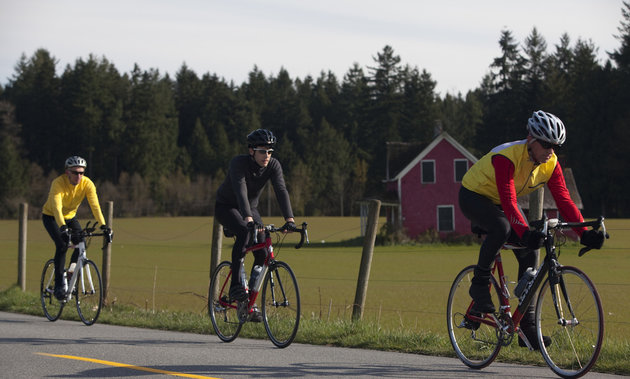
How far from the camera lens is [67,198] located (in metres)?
11.4

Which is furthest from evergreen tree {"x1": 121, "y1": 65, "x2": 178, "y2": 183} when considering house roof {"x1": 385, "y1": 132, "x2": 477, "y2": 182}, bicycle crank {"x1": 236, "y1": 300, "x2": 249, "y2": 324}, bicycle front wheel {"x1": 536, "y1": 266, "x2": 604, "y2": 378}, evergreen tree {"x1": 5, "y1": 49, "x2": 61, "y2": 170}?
bicycle front wheel {"x1": 536, "y1": 266, "x2": 604, "y2": 378}

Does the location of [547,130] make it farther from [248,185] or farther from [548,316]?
[248,185]

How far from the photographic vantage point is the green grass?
8.79m

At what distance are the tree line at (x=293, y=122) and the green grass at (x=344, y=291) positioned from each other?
35.6m

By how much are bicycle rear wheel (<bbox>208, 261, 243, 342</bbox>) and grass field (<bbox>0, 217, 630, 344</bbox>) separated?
340 millimetres

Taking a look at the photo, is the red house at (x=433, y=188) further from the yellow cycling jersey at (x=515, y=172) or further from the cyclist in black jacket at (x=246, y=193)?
the yellow cycling jersey at (x=515, y=172)

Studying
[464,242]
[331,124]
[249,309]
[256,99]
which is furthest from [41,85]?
[249,309]

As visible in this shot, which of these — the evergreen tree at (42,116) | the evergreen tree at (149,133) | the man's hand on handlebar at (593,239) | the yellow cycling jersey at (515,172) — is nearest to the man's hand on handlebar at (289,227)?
the yellow cycling jersey at (515,172)

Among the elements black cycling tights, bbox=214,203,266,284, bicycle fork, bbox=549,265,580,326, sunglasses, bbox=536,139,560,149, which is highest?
sunglasses, bbox=536,139,560,149

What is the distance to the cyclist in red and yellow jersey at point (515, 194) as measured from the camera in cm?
636

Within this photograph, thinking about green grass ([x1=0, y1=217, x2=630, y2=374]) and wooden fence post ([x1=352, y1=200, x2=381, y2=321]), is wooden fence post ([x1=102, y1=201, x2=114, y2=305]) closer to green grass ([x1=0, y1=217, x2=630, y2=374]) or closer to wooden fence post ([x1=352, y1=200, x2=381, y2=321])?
green grass ([x1=0, y1=217, x2=630, y2=374])

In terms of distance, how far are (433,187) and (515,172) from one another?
150ft

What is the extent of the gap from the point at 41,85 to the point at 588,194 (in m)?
79.5

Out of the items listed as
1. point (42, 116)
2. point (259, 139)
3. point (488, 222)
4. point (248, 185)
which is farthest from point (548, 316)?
point (42, 116)
